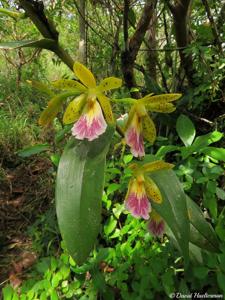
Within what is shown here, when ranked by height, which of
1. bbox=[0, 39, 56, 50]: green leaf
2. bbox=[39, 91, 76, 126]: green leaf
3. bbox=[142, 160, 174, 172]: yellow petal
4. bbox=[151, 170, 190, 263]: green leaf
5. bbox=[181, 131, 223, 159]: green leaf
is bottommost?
bbox=[151, 170, 190, 263]: green leaf

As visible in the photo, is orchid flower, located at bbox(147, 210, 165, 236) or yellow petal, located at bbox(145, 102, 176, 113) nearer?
yellow petal, located at bbox(145, 102, 176, 113)

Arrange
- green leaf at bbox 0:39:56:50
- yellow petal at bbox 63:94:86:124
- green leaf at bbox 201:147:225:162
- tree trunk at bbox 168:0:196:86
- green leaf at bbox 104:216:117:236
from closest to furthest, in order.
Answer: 1. green leaf at bbox 0:39:56:50
2. yellow petal at bbox 63:94:86:124
3. green leaf at bbox 201:147:225:162
4. green leaf at bbox 104:216:117:236
5. tree trunk at bbox 168:0:196:86

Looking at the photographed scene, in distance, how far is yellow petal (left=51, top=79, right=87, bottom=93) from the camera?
2.35 feet

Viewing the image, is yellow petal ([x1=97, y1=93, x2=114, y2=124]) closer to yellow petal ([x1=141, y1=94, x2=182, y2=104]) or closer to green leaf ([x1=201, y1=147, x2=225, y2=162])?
yellow petal ([x1=141, y1=94, x2=182, y2=104])

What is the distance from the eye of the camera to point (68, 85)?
745 mm

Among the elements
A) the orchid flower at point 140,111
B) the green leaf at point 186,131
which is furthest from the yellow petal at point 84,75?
the green leaf at point 186,131

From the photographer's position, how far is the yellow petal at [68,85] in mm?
715

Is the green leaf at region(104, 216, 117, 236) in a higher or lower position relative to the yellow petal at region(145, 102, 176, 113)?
lower

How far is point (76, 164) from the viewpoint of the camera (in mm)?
675

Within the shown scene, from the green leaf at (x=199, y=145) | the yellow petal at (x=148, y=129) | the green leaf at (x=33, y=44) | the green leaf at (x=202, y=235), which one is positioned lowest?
the green leaf at (x=202, y=235)

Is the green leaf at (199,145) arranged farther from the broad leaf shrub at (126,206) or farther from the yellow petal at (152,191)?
the yellow petal at (152,191)

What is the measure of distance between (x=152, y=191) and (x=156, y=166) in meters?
0.06

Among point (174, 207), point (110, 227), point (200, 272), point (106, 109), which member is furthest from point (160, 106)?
point (110, 227)

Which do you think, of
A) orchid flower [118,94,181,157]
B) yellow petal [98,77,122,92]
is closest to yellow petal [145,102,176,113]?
orchid flower [118,94,181,157]
